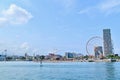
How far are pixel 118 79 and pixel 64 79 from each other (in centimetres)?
1493

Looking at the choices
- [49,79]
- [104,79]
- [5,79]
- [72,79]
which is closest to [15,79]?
[5,79]

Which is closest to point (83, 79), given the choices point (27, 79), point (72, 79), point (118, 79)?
point (72, 79)

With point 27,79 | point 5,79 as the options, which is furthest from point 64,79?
point 5,79

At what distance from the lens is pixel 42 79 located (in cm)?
8094

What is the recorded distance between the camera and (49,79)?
267ft

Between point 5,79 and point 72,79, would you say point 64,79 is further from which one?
point 5,79

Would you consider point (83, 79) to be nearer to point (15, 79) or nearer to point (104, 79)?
point (104, 79)

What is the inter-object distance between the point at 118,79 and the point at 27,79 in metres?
25.2

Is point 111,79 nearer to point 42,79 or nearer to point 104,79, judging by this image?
point 104,79

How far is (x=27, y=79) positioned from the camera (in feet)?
261

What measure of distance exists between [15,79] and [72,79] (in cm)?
1612

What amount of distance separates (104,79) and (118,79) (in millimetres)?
4168

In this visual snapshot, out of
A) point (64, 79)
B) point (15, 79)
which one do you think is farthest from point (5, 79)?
point (64, 79)

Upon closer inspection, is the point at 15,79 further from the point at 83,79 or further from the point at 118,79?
the point at 118,79
